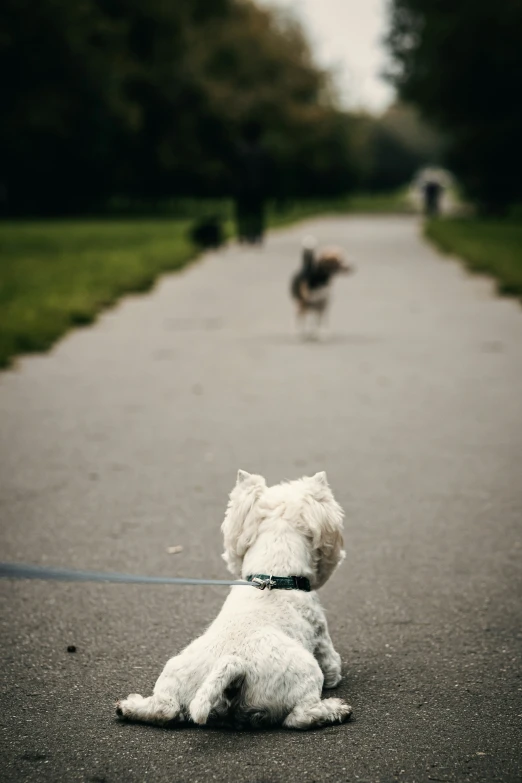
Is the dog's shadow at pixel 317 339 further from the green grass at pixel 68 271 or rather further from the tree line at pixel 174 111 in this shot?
the tree line at pixel 174 111

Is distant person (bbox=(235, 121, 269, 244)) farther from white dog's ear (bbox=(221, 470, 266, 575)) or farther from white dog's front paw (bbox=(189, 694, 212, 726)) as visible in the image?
white dog's front paw (bbox=(189, 694, 212, 726))

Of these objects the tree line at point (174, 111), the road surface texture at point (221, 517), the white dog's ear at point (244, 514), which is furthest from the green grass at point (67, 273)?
the white dog's ear at point (244, 514)

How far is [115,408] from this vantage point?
866cm

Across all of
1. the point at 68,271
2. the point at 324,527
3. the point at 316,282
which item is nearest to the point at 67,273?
the point at 68,271

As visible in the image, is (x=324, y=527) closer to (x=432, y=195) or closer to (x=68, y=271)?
(x=68, y=271)

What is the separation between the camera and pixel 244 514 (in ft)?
11.9

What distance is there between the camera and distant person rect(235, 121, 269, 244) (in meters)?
26.1

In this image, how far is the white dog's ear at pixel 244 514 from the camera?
361 centimetres

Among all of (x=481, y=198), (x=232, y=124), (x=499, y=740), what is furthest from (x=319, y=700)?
(x=232, y=124)

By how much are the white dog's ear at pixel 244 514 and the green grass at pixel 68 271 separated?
23.6ft

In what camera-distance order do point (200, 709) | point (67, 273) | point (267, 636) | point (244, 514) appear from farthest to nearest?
point (67, 273)
point (244, 514)
point (267, 636)
point (200, 709)

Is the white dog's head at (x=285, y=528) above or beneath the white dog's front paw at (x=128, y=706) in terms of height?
above

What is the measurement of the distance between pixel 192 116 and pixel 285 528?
49.5m

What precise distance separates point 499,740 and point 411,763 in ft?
1.09
